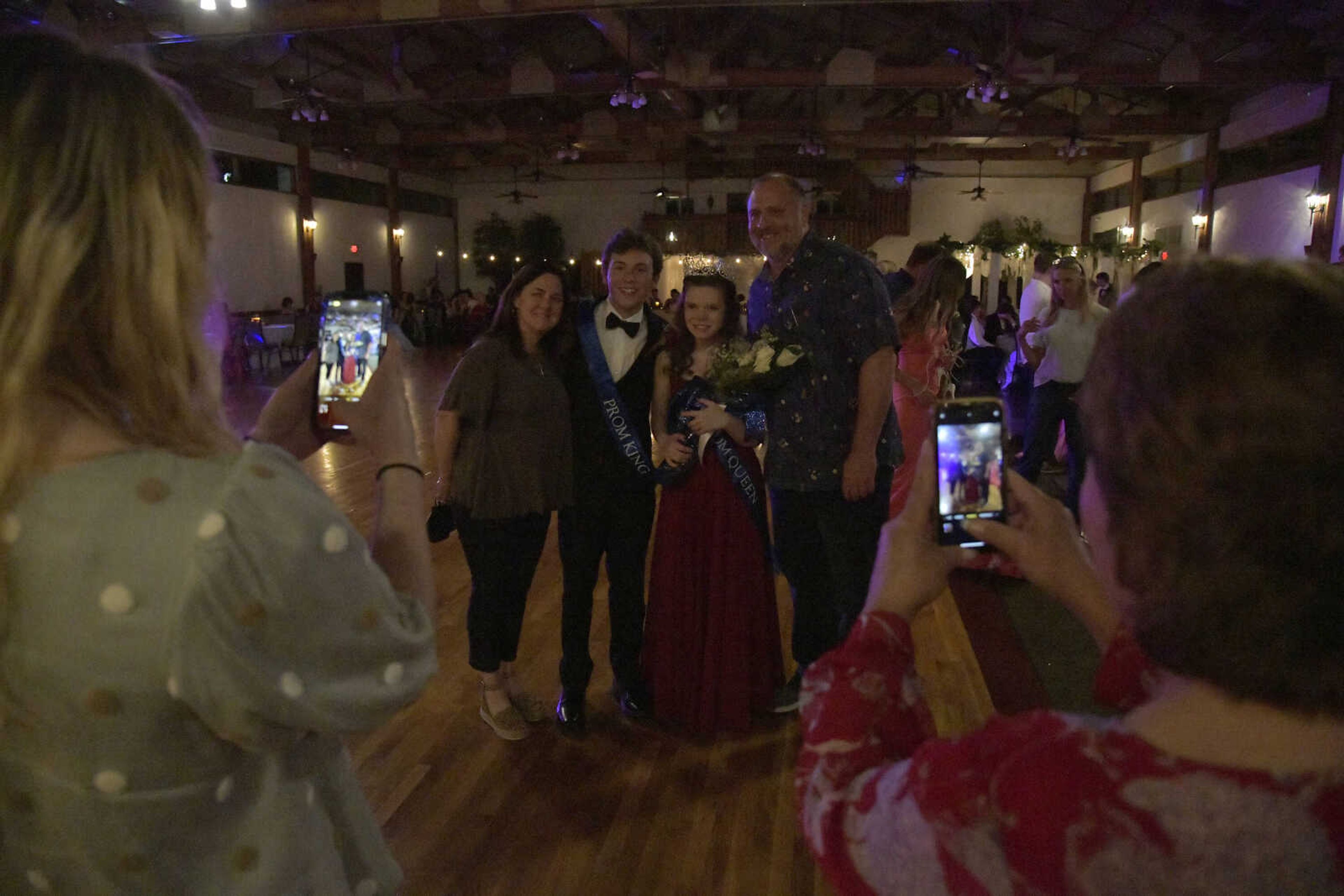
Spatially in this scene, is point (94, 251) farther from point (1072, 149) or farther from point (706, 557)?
point (1072, 149)

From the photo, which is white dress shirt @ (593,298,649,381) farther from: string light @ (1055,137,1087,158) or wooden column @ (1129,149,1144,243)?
wooden column @ (1129,149,1144,243)

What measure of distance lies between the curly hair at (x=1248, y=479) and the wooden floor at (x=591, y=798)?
68.5 inches

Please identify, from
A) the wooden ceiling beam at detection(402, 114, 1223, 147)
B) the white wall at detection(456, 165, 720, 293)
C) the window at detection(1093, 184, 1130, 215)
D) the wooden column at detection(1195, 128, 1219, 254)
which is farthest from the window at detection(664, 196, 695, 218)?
the wooden column at detection(1195, 128, 1219, 254)

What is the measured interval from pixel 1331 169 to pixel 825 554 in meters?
11.6

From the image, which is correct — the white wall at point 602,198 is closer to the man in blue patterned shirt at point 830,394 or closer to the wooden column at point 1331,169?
the wooden column at point 1331,169

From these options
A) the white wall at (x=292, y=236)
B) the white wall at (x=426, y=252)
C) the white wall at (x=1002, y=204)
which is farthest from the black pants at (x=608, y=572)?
the white wall at (x=426, y=252)

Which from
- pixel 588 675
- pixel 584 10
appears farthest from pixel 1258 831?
pixel 584 10

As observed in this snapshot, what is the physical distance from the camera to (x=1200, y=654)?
0.58 m

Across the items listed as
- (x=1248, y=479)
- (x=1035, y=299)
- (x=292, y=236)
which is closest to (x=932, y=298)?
(x=1035, y=299)

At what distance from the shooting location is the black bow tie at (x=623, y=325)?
2701 millimetres

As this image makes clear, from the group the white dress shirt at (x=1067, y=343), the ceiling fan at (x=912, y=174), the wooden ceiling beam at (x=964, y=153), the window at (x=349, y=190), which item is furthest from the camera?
the wooden ceiling beam at (x=964, y=153)

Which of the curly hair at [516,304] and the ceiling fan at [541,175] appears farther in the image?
the ceiling fan at [541,175]

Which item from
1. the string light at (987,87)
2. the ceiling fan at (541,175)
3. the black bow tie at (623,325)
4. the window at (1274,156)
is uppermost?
the ceiling fan at (541,175)

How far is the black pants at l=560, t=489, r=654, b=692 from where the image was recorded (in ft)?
8.84
